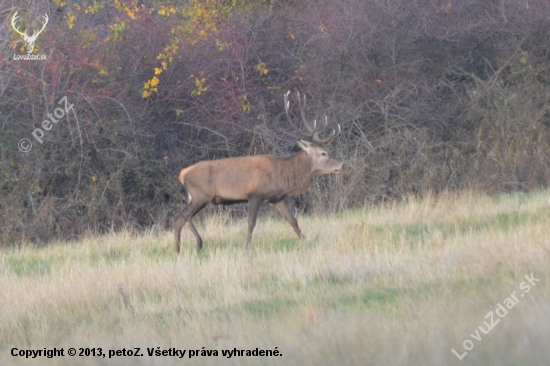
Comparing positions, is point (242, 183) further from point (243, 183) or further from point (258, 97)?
point (258, 97)

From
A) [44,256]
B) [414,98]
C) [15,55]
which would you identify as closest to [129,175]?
[15,55]

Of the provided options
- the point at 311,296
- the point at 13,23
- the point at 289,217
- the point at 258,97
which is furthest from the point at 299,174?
the point at 13,23

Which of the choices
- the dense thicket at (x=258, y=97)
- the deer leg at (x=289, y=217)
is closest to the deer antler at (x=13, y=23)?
the dense thicket at (x=258, y=97)

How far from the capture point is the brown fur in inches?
497

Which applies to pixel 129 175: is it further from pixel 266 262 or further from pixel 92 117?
pixel 266 262

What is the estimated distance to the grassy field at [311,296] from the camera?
5984 mm

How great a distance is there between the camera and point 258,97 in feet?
60.5

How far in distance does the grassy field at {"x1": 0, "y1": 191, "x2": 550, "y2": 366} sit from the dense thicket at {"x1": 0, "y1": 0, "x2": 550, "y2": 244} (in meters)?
3.96

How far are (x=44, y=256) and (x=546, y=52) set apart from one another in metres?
12.0

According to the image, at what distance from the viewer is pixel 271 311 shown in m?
7.52

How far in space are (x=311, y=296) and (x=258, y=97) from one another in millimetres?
10992

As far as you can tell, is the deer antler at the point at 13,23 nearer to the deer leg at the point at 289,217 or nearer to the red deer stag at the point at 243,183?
the red deer stag at the point at 243,183

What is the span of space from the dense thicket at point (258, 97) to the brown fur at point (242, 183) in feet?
13.0

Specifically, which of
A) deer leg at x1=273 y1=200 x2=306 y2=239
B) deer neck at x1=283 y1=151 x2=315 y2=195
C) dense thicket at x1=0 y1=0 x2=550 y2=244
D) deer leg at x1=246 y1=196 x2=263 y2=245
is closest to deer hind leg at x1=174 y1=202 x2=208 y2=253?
deer leg at x1=246 y1=196 x2=263 y2=245
